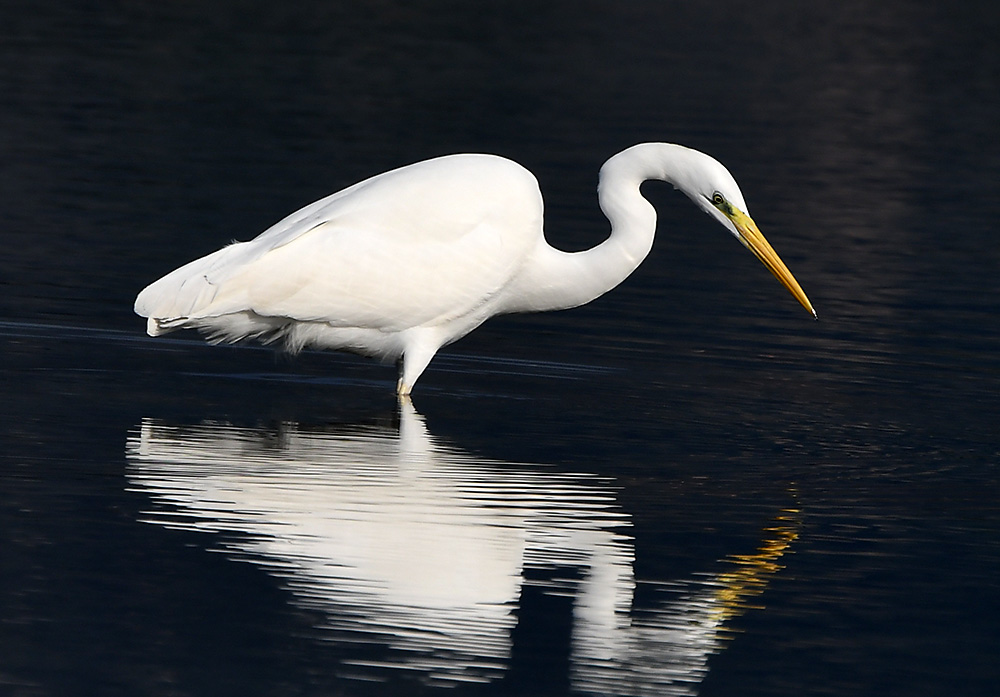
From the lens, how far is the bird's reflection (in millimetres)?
4910

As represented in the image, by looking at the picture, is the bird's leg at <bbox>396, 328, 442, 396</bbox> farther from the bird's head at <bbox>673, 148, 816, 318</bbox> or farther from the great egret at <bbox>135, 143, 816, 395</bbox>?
the bird's head at <bbox>673, 148, 816, 318</bbox>

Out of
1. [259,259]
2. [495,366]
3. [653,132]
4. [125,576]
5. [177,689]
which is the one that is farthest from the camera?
[653,132]

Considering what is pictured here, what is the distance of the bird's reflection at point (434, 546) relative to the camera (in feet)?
16.1

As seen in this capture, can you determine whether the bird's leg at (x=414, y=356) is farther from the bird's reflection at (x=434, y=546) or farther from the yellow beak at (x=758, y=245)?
the yellow beak at (x=758, y=245)

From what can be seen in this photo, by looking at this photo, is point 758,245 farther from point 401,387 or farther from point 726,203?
point 401,387

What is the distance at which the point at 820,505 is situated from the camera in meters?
6.37

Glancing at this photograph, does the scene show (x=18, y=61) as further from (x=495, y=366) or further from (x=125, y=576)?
(x=125, y=576)

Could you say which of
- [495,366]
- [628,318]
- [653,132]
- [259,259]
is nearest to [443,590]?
[259,259]

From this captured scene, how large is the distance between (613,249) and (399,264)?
1020mm

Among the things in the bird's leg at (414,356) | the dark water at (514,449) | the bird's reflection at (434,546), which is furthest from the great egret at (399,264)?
the bird's reflection at (434,546)

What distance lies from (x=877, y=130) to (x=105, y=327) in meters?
11.0

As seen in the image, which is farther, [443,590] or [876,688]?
[443,590]

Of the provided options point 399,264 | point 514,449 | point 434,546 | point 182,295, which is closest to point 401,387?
point 399,264

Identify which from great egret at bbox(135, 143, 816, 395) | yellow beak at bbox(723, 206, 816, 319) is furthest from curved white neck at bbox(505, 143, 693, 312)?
yellow beak at bbox(723, 206, 816, 319)
